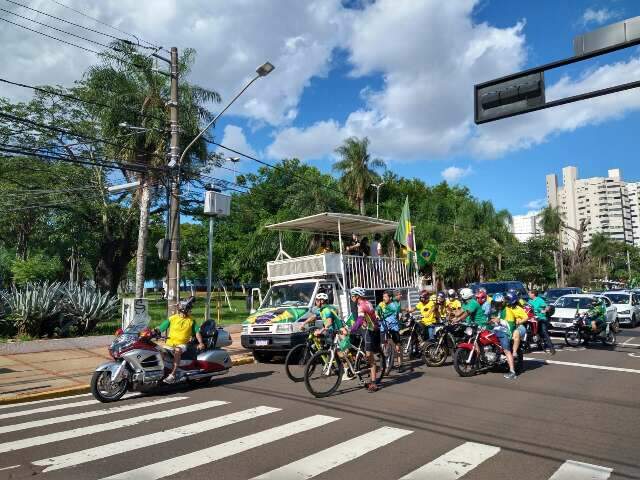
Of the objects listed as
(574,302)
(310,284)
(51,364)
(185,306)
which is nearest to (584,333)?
(574,302)

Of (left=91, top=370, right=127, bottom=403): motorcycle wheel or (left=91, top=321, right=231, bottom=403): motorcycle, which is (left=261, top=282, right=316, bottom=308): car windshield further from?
(left=91, top=370, right=127, bottom=403): motorcycle wheel

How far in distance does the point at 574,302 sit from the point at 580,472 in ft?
46.7

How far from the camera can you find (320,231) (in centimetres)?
1772

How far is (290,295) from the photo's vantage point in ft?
45.3

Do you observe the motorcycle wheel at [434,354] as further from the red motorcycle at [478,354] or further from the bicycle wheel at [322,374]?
the bicycle wheel at [322,374]

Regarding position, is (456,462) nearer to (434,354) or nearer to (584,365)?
(434,354)

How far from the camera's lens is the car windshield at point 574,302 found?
1766 centimetres

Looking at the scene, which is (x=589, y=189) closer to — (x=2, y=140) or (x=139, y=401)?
(x=2, y=140)

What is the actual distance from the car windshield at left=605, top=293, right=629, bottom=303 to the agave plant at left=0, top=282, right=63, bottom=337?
23.0 m

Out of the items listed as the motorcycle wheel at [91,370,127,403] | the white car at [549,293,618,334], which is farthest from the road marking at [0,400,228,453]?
the white car at [549,293,618,334]

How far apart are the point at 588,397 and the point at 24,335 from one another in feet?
48.9

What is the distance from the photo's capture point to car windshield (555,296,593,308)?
17.7 m

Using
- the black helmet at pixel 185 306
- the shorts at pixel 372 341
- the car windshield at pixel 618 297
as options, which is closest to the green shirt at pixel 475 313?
the shorts at pixel 372 341

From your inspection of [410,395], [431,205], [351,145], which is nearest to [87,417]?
[410,395]
